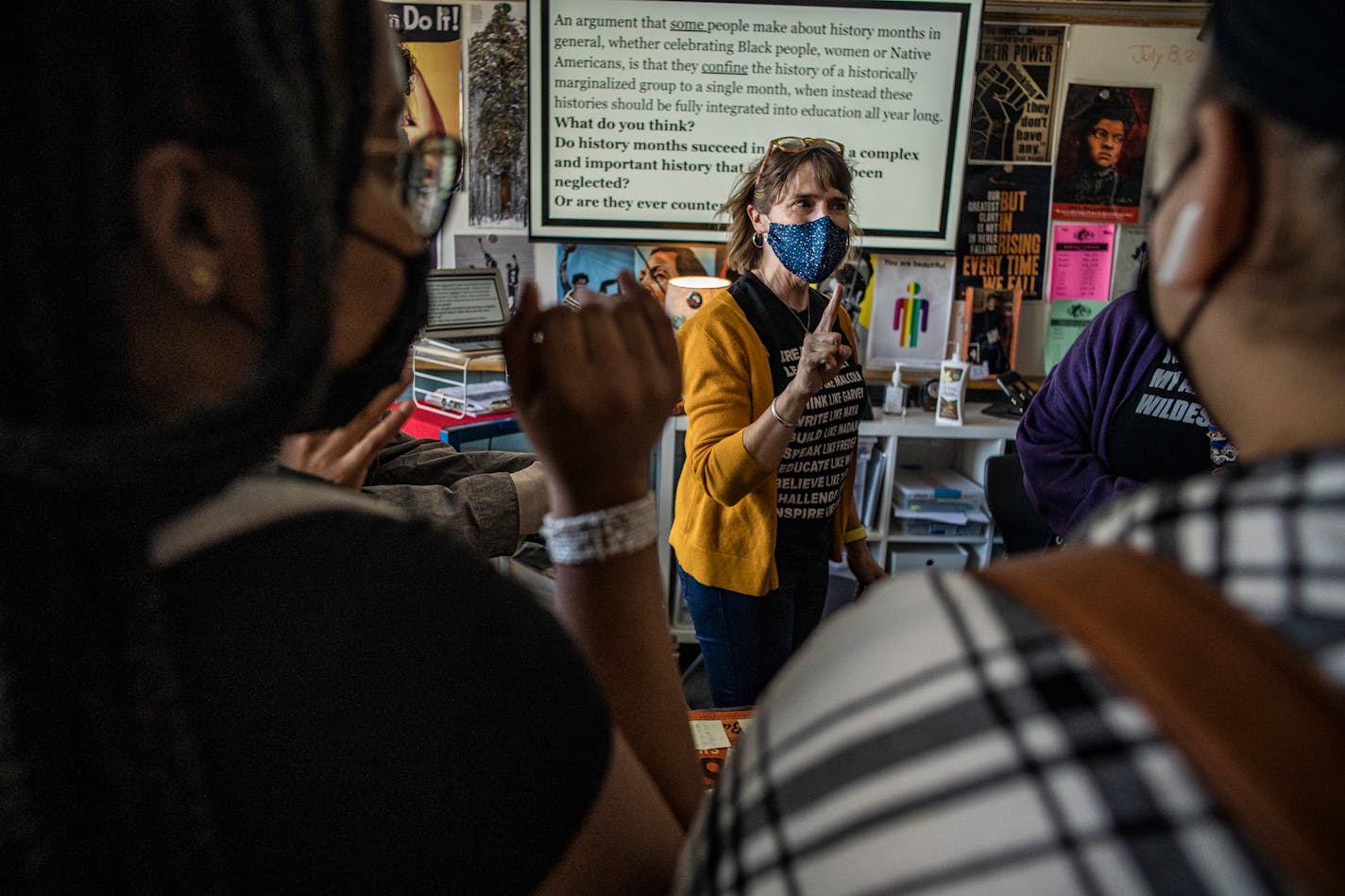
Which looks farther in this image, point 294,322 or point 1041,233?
point 1041,233

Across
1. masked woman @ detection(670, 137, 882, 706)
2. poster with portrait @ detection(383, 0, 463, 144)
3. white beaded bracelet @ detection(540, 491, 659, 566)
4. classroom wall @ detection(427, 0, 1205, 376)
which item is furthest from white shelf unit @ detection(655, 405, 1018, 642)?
white beaded bracelet @ detection(540, 491, 659, 566)

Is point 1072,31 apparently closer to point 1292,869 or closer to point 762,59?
point 762,59

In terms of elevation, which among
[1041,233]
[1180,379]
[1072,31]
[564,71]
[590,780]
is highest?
[1072,31]

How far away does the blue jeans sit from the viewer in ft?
6.02

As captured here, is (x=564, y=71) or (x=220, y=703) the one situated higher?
(x=564, y=71)

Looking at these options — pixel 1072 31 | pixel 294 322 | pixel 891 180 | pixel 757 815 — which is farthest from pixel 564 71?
pixel 757 815

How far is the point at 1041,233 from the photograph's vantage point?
3188 mm

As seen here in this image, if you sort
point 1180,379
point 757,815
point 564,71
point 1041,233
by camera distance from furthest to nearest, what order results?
point 1041,233 → point 564,71 → point 1180,379 → point 757,815

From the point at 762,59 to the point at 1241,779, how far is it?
3.01m

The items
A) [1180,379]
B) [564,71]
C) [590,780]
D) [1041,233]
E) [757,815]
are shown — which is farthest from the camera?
[1041,233]

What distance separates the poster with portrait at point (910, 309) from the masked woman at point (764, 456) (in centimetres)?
125

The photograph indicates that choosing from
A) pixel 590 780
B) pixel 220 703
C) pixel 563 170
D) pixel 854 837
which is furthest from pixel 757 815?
pixel 563 170

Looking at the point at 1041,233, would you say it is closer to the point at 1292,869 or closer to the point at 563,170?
the point at 563,170

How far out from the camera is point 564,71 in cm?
287
